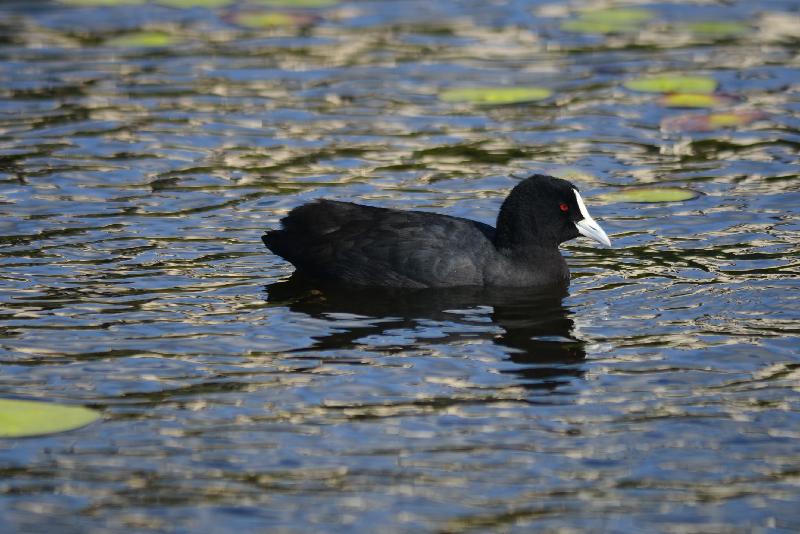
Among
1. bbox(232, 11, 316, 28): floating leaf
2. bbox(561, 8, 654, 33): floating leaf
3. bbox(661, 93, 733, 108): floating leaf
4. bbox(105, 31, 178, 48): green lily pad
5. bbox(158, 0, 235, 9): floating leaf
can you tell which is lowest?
bbox(661, 93, 733, 108): floating leaf

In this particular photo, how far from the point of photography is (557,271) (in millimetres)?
10555

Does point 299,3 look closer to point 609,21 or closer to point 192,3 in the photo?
point 192,3

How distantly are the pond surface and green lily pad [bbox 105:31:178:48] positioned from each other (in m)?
0.04

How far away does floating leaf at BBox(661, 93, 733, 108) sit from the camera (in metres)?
14.3

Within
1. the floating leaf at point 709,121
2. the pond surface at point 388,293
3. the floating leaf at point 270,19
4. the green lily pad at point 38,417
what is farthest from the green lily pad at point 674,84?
the green lily pad at point 38,417

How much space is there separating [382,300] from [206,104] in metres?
5.03

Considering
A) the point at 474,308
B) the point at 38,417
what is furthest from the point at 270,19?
the point at 38,417

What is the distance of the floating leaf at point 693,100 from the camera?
1434cm

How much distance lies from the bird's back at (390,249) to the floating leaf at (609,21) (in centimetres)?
683

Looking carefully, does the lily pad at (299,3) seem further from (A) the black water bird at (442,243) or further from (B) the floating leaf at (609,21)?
(A) the black water bird at (442,243)

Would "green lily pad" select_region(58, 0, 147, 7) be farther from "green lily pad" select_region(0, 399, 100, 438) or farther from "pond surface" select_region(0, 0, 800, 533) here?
"green lily pad" select_region(0, 399, 100, 438)

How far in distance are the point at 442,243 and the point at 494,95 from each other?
176 inches

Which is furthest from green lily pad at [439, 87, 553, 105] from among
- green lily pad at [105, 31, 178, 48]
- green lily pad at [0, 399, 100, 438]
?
green lily pad at [0, 399, 100, 438]

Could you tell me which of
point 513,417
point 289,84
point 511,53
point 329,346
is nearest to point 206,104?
point 289,84
